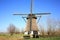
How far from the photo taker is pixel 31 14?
17.8 metres

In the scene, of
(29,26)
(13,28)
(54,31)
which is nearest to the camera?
(29,26)

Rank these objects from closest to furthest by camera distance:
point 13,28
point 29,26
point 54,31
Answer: point 29,26 → point 54,31 → point 13,28

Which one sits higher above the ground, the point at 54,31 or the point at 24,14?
the point at 24,14

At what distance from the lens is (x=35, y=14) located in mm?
18031

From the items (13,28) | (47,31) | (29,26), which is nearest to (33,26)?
(29,26)

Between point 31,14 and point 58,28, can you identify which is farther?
point 58,28

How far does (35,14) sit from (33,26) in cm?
144

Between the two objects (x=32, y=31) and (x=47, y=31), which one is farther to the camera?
(x=47, y=31)

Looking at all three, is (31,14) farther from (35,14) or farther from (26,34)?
(26,34)

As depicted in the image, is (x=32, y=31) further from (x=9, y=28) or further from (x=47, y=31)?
(x=9, y=28)

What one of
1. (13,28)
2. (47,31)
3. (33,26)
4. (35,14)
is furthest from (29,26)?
(13,28)

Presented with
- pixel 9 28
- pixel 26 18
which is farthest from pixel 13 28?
pixel 26 18

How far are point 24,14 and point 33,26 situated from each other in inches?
65.8

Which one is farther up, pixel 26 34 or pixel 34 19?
pixel 34 19
